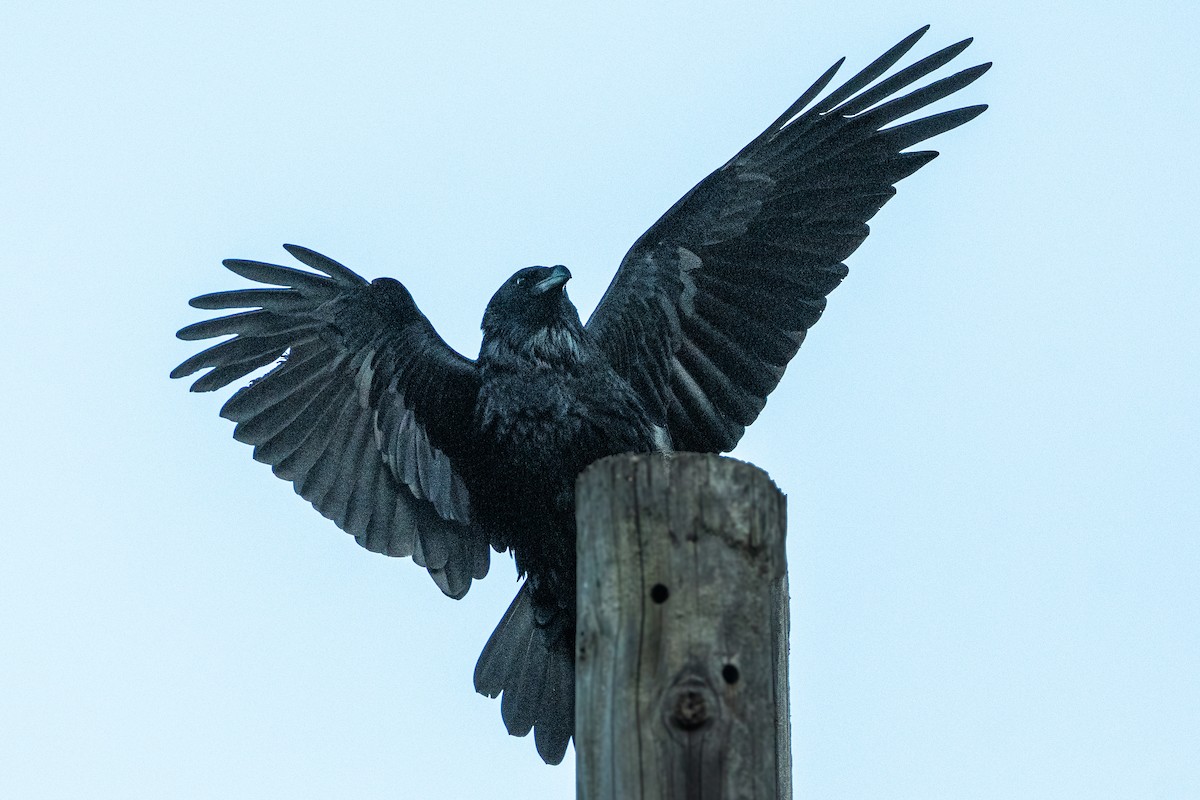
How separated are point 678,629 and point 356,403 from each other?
365cm

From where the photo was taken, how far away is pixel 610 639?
291 cm

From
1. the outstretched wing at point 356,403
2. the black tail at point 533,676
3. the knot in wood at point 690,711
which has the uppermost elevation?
the outstretched wing at point 356,403

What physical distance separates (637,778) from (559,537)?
118 inches

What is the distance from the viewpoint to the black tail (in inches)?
235

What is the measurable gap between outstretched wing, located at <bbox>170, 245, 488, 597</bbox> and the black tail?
0.25 m

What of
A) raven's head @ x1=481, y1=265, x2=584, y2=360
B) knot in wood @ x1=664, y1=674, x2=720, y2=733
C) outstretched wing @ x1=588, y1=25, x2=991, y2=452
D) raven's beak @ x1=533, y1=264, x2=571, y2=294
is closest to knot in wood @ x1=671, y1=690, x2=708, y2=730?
knot in wood @ x1=664, y1=674, x2=720, y2=733

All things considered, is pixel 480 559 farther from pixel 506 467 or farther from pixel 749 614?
pixel 749 614

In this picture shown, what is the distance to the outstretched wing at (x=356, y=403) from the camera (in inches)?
240

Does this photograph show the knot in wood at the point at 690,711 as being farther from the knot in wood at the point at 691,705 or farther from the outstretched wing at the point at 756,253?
the outstretched wing at the point at 756,253

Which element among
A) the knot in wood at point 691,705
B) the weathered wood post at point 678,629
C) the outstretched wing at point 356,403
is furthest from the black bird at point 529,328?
the knot in wood at point 691,705

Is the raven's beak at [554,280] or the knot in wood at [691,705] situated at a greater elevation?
the raven's beak at [554,280]

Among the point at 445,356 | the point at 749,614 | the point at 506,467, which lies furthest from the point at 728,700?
the point at 445,356

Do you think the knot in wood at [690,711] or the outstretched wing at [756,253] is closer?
the knot in wood at [690,711]

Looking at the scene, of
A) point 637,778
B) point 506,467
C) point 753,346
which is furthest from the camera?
→ point 753,346
